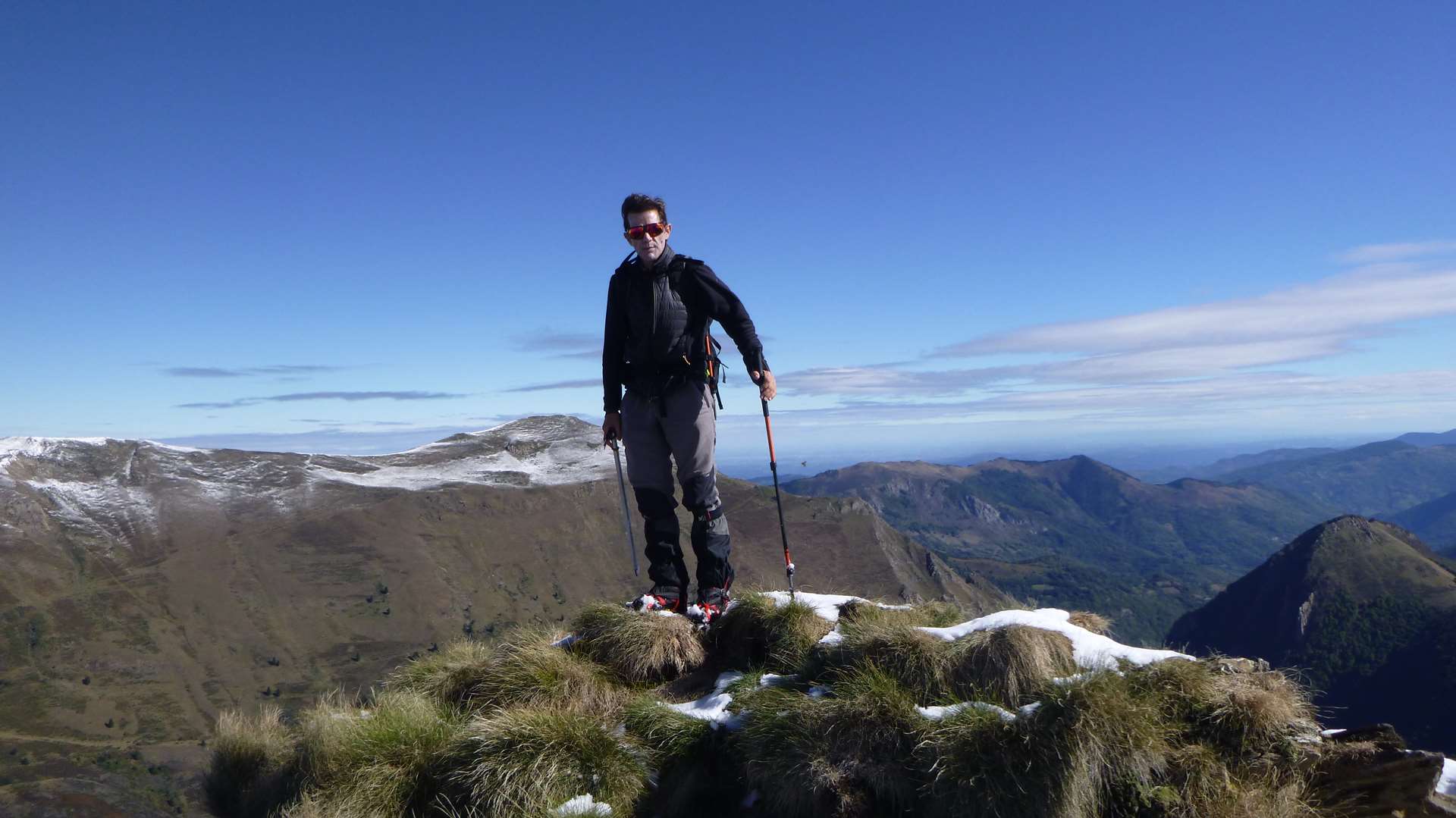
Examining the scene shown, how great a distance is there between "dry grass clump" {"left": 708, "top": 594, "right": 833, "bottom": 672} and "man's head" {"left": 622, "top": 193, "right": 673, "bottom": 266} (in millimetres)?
4172

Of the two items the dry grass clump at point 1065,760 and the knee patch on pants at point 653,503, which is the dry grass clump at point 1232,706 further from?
the knee patch on pants at point 653,503

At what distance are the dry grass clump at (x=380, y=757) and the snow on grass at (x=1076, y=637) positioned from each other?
14.6ft

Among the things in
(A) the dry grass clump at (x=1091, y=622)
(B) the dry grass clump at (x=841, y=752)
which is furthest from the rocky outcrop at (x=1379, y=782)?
(B) the dry grass clump at (x=841, y=752)

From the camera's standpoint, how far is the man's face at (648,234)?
914 cm

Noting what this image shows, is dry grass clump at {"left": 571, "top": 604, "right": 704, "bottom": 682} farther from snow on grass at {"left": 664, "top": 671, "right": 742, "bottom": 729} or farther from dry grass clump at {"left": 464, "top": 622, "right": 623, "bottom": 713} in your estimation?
snow on grass at {"left": 664, "top": 671, "right": 742, "bottom": 729}

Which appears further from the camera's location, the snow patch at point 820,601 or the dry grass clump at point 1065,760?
the snow patch at point 820,601

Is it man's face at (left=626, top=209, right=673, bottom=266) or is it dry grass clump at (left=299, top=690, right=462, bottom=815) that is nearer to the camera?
dry grass clump at (left=299, top=690, right=462, bottom=815)

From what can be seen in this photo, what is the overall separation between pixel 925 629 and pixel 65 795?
130 feet

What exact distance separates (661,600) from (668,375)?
272 centimetres

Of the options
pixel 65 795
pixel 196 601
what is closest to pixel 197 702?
pixel 196 601

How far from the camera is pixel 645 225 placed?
9.13m

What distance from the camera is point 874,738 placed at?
5.98 metres

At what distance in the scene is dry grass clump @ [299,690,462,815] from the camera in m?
6.43

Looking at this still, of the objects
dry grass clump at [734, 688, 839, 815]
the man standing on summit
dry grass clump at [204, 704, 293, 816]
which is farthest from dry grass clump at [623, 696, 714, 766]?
dry grass clump at [204, 704, 293, 816]
